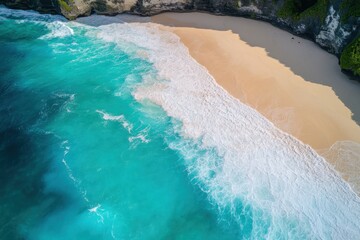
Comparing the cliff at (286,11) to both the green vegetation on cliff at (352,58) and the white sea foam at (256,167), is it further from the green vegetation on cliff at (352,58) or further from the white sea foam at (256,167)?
the white sea foam at (256,167)

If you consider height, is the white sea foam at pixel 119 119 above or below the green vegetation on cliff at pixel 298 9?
below

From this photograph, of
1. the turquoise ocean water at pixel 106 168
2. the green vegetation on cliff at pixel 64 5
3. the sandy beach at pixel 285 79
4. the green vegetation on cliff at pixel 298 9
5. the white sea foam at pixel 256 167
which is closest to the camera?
the white sea foam at pixel 256 167

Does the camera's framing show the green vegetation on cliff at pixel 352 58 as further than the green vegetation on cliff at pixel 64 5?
No

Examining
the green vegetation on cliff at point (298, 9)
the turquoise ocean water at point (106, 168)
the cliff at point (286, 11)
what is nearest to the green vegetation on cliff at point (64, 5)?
the cliff at point (286, 11)

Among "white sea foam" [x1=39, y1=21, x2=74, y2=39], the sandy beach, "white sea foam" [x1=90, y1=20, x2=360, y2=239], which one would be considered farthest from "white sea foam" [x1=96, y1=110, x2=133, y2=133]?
"white sea foam" [x1=39, y1=21, x2=74, y2=39]

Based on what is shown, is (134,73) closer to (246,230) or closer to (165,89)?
(165,89)

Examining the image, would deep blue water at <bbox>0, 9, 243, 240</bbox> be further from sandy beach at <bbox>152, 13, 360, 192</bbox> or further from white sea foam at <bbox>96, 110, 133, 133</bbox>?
sandy beach at <bbox>152, 13, 360, 192</bbox>

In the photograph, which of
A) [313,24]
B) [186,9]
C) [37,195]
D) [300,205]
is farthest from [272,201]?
[186,9]

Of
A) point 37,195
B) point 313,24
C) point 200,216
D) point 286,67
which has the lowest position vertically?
point 37,195
